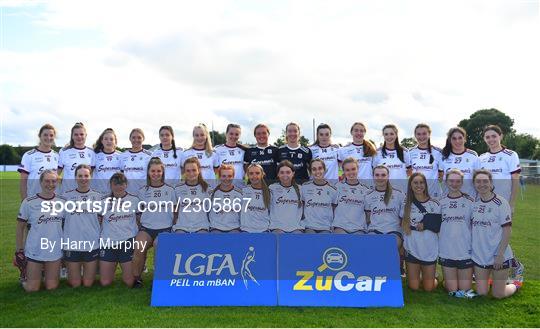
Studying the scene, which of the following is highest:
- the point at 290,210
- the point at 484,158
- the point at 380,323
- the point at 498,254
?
the point at 484,158

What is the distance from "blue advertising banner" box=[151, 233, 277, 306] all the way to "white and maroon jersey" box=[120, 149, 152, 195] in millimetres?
1744

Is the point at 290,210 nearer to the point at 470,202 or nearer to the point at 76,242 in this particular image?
the point at 470,202

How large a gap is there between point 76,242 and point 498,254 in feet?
17.2

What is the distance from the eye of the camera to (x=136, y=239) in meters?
6.27

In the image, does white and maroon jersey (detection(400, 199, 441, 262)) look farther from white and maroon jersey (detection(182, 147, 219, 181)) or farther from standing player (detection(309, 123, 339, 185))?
white and maroon jersey (detection(182, 147, 219, 181))

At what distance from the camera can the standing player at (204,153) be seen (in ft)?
23.8

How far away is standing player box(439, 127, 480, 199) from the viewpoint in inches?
265

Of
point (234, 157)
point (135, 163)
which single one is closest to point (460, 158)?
point (234, 157)

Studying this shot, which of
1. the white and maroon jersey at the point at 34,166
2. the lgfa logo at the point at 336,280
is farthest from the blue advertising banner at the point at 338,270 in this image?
the white and maroon jersey at the point at 34,166

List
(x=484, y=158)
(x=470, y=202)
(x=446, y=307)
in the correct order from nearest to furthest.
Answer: (x=446, y=307) → (x=470, y=202) → (x=484, y=158)

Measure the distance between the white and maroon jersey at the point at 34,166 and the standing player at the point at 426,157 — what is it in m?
5.35

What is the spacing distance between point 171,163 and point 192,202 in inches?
46.0

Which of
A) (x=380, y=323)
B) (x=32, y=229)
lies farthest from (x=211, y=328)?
(x=32, y=229)

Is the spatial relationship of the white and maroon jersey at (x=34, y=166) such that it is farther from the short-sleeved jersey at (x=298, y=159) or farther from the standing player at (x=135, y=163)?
the short-sleeved jersey at (x=298, y=159)
